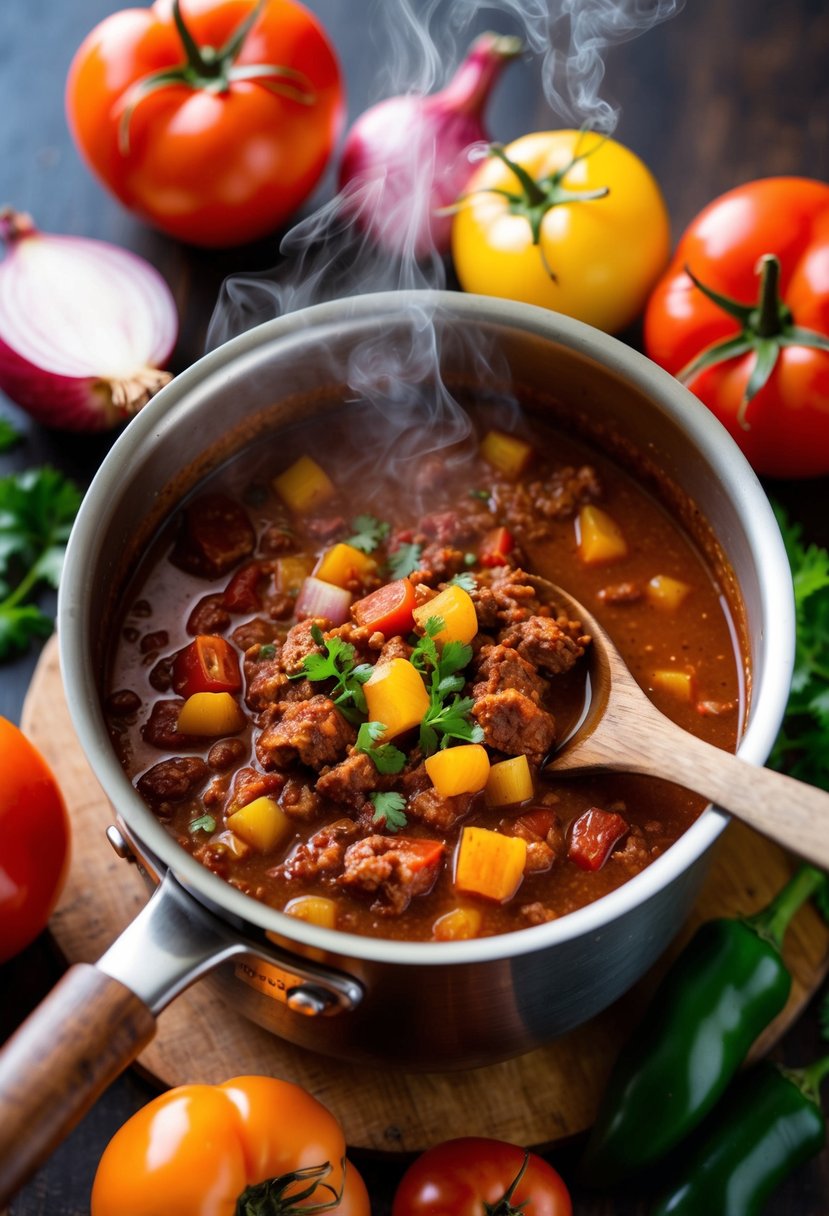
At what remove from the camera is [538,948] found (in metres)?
2.35

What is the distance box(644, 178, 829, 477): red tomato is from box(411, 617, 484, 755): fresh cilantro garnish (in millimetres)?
1241

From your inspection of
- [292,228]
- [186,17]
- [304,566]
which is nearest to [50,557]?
[304,566]

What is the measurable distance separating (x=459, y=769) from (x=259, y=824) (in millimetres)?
474

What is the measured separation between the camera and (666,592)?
335cm

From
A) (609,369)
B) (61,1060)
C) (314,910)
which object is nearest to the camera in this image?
(61,1060)

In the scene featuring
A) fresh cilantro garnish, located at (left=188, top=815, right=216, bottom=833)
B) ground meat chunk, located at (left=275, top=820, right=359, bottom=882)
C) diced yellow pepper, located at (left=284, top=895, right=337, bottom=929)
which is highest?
fresh cilantro garnish, located at (left=188, top=815, right=216, bottom=833)

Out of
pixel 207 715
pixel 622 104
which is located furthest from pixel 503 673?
pixel 622 104

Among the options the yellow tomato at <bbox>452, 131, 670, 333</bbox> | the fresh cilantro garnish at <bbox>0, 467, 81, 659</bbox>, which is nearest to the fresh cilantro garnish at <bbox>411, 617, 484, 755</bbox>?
the fresh cilantro garnish at <bbox>0, 467, 81, 659</bbox>

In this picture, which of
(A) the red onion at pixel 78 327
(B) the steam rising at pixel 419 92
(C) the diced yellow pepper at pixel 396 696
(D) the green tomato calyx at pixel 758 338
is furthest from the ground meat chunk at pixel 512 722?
(A) the red onion at pixel 78 327

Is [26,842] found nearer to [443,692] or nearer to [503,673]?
[443,692]

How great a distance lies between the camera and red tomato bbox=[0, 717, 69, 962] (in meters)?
3.05

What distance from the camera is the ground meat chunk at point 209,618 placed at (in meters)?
3.27

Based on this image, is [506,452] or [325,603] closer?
[325,603]

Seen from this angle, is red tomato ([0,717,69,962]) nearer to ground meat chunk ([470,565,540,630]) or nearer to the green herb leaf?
the green herb leaf
